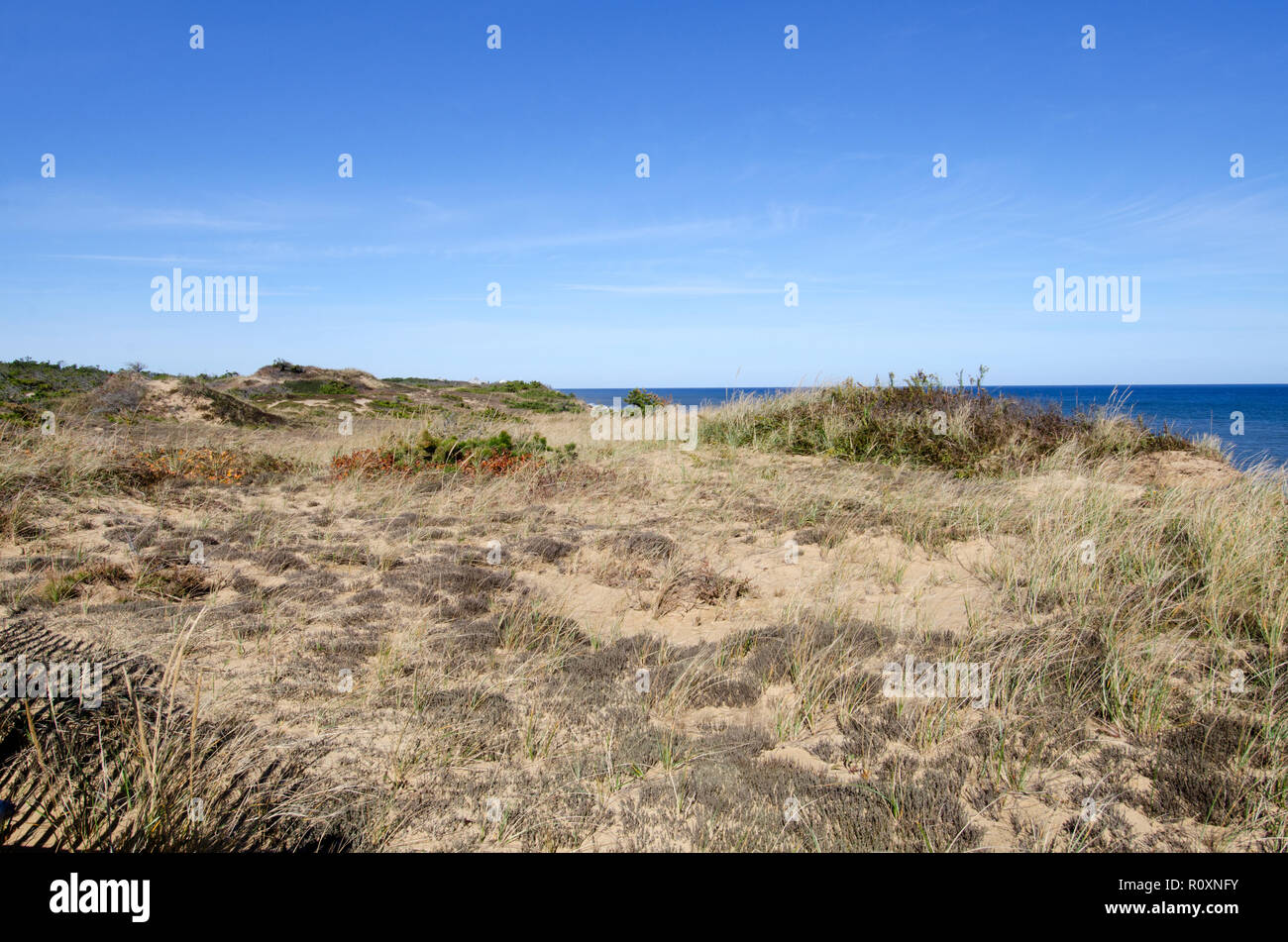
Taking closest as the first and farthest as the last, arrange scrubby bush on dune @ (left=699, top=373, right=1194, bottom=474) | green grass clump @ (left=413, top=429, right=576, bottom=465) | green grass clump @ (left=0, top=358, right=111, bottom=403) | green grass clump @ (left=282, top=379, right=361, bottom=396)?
scrubby bush on dune @ (left=699, top=373, right=1194, bottom=474), green grass clump @ (left=413, top=429, right=576, bottom=465), green grass clump @ (left=0, top=358, right=111, bottom=403), green grass clump @ (left=282, top=379, right=361, bottom=396)

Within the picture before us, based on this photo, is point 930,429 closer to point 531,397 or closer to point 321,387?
point 531,397

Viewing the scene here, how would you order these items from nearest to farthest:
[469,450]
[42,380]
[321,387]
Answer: [469,450], [42,380], [321,387]

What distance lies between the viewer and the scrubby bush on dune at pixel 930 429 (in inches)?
404

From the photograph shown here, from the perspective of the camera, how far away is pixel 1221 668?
3.81m

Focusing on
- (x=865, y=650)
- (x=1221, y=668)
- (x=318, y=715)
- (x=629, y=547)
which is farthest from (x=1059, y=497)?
(x=318, y=715)

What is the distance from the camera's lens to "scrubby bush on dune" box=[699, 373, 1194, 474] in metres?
10.3

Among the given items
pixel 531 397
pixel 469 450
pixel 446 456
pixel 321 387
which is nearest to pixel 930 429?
pixel 469 450

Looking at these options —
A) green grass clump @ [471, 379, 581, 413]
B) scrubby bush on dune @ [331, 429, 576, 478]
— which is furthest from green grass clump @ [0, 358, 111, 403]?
green grass clump @ [471, 379, 581, 413]

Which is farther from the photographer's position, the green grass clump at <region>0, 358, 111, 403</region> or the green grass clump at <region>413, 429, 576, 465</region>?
the green grass clump at <region>0, 358, 111, 403</region>

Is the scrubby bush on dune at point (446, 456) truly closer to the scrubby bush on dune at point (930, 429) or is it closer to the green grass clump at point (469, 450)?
the green grass clump at point (469, 450)

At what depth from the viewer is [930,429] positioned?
36.6 ft

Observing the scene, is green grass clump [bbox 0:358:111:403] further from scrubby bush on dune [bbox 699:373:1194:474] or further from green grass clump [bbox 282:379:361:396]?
scrubby bush on dune [bbox 699:373:1194:474]

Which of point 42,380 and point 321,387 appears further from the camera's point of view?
point 321,387

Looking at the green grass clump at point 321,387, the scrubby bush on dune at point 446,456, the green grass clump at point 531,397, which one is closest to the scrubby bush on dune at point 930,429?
the scrubby bush on dune at point 446,456
